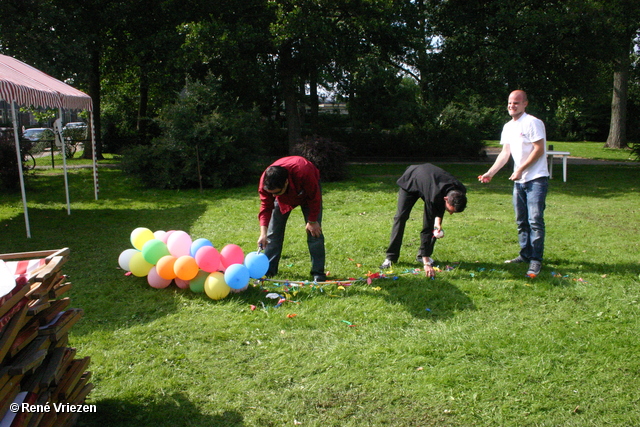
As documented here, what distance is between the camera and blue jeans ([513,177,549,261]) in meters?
5.58

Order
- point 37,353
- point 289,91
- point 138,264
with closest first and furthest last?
point 37,353
point 138,264
point 289,91

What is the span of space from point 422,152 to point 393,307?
1661cm

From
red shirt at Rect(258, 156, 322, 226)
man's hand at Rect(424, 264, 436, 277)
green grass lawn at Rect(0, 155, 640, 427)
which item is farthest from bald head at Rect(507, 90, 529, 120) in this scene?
red shirt at Rect(258, 156, 322, 226)

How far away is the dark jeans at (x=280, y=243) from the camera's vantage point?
5332 mm

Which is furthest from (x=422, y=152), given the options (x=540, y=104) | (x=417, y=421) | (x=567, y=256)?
(x=417, y=421)

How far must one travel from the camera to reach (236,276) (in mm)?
4797

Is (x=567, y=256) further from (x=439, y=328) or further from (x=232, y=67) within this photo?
(x=232, y=67)

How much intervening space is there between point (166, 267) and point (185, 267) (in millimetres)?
245

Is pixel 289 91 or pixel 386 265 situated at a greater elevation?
pixel 289 91

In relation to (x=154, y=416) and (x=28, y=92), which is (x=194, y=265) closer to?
(x=154, y=416)

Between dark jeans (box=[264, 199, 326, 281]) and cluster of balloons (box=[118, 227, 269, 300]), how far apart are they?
1.26ft

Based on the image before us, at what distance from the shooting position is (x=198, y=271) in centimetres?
505

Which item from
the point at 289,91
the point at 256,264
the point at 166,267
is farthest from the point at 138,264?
the point at 289,91

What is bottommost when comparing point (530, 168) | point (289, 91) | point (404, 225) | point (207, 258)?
point (207, 258)
